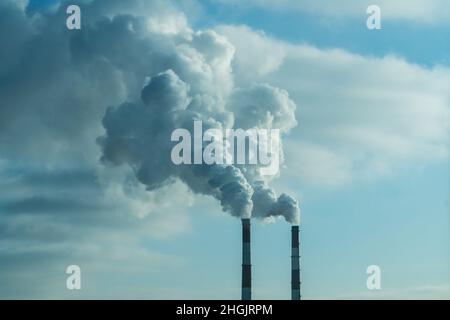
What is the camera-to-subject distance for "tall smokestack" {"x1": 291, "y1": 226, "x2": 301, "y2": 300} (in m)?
82.4

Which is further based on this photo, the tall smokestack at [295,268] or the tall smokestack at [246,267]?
the tall smokestack at [295,268]

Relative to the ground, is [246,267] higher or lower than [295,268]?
lower

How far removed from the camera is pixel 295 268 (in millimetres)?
83125

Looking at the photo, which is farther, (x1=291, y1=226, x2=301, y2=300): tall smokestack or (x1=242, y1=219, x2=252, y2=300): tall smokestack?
(x1=291, y1=226, x2=301, y2=300): tall smokestack

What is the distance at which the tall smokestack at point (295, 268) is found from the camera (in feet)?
270

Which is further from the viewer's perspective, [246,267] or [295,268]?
[295,268]
